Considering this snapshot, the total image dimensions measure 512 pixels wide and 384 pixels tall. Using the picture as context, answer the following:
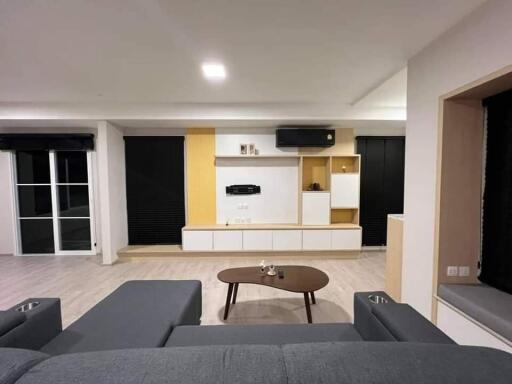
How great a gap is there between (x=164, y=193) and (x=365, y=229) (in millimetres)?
4274

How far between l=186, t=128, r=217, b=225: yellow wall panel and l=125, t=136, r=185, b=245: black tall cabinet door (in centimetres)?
20

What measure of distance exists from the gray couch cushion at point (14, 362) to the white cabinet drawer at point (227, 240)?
12.7ft

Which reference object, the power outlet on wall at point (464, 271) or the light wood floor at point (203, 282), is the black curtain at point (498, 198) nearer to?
the power outlet on wall at point (464, 271)

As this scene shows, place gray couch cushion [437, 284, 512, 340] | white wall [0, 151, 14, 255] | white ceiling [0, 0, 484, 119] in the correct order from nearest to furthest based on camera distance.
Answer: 1. gray couch cushion [437, 284, 512, 340]
2. white ceiling [0, 0, 484, 119]
3. white wall [0, 151, 14, 255]

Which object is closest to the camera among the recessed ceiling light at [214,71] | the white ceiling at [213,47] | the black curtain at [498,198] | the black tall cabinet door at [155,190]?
the white ceiling at [213,47]

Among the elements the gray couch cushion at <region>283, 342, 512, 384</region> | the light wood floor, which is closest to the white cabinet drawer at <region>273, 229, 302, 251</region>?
the light wood floor

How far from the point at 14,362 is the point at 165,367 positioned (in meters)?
0.47

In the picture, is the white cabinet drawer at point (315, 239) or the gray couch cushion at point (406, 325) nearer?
the gray couch cushion at point (406, 325)

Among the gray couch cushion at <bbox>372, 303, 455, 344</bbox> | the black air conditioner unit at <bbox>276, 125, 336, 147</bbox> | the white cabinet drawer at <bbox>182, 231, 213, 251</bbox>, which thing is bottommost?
the white cabinet drawer at <bbox>182, 231, 213, 251</bbox>

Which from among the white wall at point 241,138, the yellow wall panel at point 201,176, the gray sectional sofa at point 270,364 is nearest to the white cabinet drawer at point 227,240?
the yellow wall panel at point 201,176

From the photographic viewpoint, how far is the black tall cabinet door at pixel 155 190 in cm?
507

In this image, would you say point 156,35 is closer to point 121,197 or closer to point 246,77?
point 246,77

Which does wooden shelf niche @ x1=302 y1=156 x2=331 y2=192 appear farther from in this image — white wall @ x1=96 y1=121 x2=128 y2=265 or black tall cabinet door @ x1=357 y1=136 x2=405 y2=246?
white wall @ x1=96 y1=121 x2=128 y2=265

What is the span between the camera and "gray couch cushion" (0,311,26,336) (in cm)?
137
